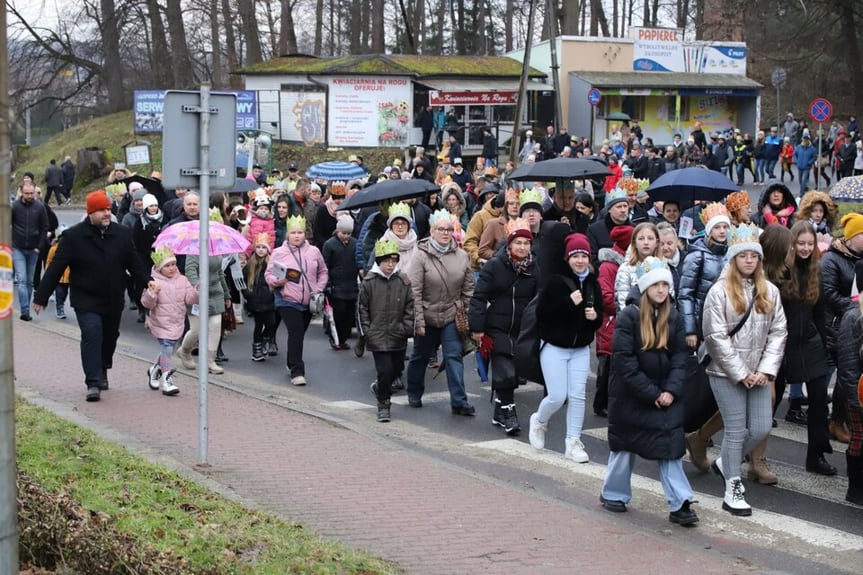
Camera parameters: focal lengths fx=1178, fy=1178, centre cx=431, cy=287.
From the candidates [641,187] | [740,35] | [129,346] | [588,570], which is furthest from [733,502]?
[740,35]

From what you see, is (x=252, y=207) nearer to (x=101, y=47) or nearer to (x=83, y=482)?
(x=83, y=482)

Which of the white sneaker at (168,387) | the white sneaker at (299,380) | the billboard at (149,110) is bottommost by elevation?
A: the white sneaker at (299,380)

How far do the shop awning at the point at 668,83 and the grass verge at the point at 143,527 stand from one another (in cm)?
3952

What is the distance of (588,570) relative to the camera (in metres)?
6.50

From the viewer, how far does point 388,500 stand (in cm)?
780

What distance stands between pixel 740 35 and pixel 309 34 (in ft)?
102

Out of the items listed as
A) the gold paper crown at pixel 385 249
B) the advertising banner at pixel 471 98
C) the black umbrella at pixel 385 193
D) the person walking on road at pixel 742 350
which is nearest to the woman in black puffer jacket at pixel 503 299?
the gold paper crown at pixel 385 249

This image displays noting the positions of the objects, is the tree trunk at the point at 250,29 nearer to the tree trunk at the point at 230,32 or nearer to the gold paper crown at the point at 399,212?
the tree trunk at the point at 230,32

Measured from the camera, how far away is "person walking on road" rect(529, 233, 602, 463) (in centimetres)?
938

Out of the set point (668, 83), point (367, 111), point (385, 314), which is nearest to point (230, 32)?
point (367, 111)

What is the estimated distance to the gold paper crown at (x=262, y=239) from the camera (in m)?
14.5

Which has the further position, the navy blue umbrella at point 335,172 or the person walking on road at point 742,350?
the navy blue umbrella at point 335,172

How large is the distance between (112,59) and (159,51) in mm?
2968

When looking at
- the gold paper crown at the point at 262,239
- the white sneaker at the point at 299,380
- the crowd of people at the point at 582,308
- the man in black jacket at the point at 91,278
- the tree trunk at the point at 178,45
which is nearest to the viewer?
the crowd of people at the point at 582,308
